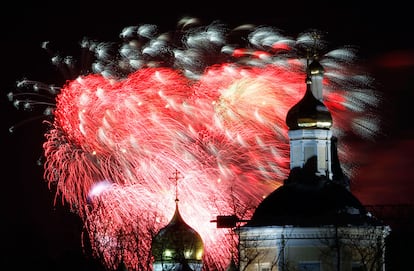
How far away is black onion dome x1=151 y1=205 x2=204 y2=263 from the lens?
82.6 m

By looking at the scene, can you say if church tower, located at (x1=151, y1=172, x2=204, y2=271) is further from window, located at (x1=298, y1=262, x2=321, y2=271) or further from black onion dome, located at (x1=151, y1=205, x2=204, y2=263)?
window, located at (x1=298, y1=262, x2=321, y2=271)

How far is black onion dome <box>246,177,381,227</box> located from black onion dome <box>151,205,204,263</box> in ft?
17.1

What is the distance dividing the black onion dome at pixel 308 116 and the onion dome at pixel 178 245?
253 inches

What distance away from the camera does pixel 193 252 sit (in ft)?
274

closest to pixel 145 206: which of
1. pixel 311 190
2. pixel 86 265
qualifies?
pixel 311 190

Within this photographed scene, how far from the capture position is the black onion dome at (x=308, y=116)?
262ft

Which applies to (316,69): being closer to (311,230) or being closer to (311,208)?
(311,208)

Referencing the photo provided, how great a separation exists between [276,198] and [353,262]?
4073mm

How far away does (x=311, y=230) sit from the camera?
254 ft

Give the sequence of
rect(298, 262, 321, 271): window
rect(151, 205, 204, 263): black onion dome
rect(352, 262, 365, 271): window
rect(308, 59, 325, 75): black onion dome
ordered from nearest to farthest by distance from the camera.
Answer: rect(352, 262, 365, 271): window < rect(298, 262, 321, 271): window < rect(308, 59, 325, 75): black onion dome < rect(151, 205, 204, 263): black onion dome

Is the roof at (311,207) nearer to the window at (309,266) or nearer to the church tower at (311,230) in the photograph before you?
the church tower at (311,230)

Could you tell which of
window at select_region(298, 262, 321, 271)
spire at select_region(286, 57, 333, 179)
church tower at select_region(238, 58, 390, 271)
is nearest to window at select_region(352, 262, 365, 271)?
church tower at select_region(238, 58, 390, 271)

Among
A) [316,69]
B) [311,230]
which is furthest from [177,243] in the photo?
[316,69]

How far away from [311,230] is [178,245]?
7.68m
